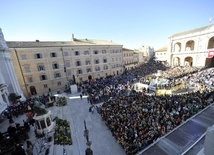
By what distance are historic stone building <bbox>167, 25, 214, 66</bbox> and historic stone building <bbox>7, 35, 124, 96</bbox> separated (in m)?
23.2

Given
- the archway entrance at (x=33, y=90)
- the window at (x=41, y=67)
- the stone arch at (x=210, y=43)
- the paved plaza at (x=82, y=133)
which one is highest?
the stone arch at (x=210, y=43)

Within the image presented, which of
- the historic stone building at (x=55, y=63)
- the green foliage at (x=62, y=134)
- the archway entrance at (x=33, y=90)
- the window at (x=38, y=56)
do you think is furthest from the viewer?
the archway entrance at (x=33, y=90)

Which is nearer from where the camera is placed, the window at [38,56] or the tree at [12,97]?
the tree at [12,97]

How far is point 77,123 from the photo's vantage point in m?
12.0

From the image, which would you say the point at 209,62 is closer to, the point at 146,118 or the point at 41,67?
the point at 146,118

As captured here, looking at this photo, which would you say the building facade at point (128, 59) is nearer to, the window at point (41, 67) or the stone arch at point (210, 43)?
the stone arch at point (210, 43)

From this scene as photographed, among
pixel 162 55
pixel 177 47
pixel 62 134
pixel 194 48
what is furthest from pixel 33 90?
pixel 162 55

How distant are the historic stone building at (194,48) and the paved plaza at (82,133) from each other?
35797 millimetres

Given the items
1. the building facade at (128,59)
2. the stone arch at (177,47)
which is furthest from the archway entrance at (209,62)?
the building facade at (128,59)

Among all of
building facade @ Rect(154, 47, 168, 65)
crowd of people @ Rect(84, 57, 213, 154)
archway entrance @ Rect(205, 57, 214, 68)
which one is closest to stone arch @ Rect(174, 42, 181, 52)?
building facade @ Rect(154, 47, 168, 65)

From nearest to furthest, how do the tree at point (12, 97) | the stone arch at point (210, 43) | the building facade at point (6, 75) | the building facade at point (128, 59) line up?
the building facade at point (6, 75) → the tree at point (12, 97) → the stone arch at point (210, 43) → the building facade at point (128, 59)

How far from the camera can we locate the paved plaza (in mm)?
8320

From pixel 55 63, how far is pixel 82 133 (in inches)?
763

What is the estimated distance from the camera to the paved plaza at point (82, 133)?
832 cm
